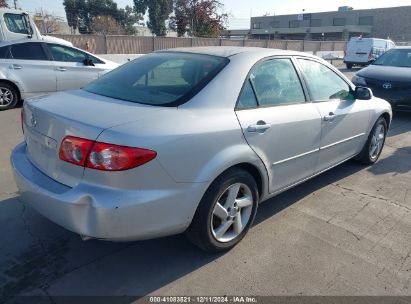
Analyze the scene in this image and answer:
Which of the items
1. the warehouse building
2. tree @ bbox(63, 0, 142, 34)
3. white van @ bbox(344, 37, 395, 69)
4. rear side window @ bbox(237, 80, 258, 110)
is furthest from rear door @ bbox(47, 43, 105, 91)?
the warehouse building

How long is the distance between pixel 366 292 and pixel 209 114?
67.2 inches

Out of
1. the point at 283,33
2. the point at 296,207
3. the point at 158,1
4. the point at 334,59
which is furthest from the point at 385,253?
the point at 283,33

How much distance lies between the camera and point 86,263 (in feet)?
9.30

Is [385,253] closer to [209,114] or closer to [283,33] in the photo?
[209,114]

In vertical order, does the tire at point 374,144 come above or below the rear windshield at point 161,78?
below

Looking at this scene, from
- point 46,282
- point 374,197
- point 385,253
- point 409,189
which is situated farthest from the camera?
point 409,189

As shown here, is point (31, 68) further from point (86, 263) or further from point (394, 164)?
point (394, 164)

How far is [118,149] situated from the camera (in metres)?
2.27

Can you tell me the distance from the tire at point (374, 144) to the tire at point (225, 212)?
253 cm

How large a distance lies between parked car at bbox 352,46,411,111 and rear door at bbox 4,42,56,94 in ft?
23.6

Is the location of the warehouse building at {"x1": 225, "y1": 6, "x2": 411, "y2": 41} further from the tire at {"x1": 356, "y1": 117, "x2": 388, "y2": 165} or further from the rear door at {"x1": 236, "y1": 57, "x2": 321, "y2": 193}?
the rear door at {"x1": 236, "y1": 57, "x2": 321, "y2": 193}

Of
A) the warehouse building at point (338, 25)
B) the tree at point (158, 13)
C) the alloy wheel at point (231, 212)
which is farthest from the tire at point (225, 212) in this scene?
the tree at point (158, 13)

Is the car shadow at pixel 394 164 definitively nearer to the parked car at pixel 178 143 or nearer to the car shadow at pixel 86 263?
the parked car at pixel 178 143

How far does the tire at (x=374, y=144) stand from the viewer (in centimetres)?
497
